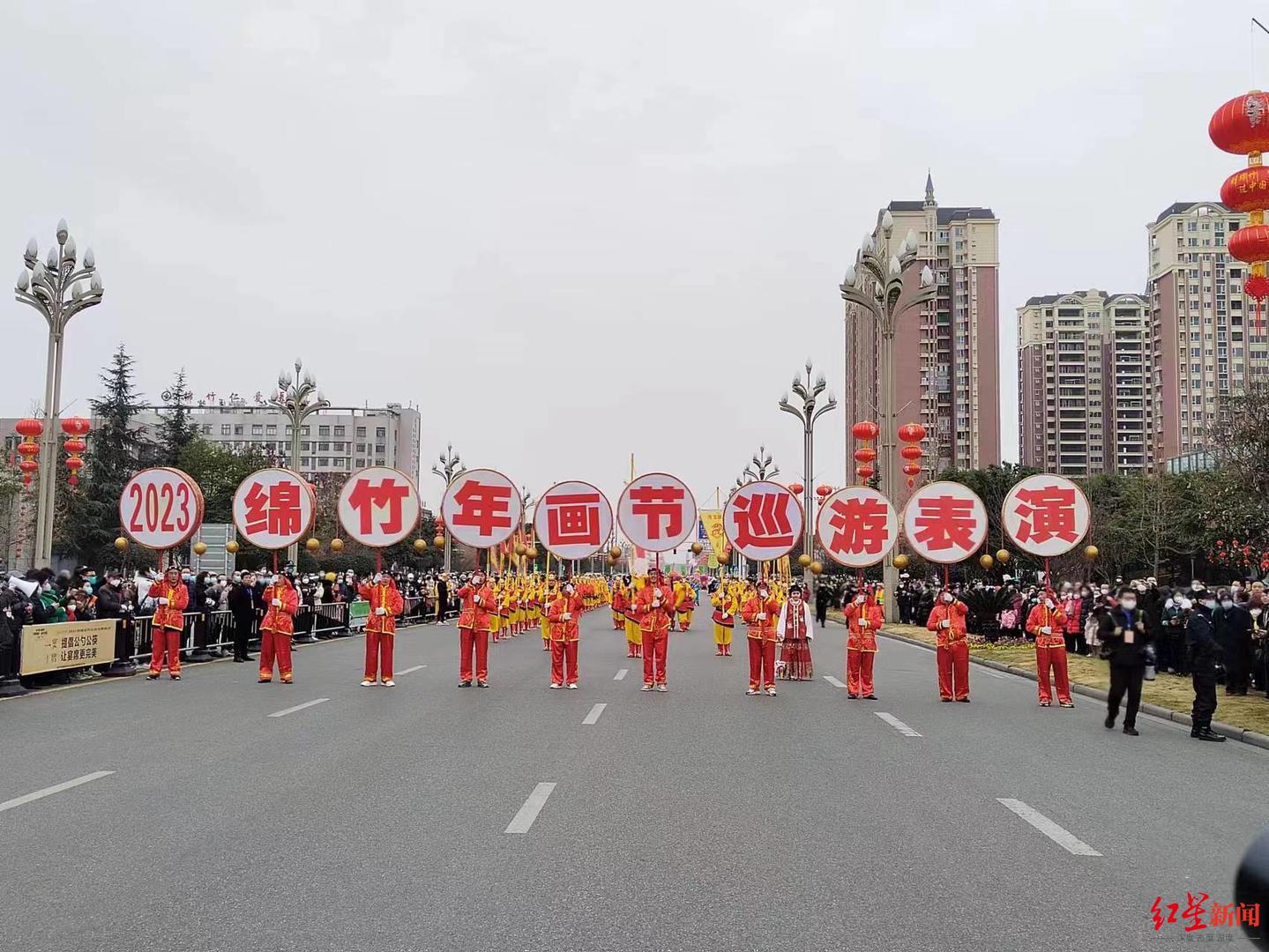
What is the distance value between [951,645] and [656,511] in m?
4.78

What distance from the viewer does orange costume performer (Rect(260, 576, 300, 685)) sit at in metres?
16.7

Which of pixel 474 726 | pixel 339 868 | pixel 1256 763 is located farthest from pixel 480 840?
pixel 1256 763

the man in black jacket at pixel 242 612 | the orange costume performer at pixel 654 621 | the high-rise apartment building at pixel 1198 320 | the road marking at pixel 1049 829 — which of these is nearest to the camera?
the road marking at pixel 1049 829

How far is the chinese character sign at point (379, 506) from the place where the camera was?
16.8 meters

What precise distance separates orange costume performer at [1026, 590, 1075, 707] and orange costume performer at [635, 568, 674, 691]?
5094mm

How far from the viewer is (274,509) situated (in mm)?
17391

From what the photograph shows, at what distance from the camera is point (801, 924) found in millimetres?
5113

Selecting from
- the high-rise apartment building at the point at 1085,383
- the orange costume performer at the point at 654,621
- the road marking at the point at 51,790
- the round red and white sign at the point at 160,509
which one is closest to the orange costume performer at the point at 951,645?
the orange costume performer at the point at 654,621

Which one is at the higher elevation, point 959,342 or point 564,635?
point 959,342

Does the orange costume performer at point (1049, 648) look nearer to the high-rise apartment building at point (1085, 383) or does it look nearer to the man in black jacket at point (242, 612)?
the man in black jacket at point (242, 612)

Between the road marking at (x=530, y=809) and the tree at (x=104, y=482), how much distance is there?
169ft

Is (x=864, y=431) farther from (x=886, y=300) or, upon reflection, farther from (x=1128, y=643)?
(x=1128, y=643)
